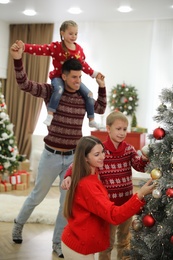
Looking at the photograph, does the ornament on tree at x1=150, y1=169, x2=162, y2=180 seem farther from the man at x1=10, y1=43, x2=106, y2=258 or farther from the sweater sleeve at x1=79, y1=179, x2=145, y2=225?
the man at x1=10, y1=43, x2=106, y2=258

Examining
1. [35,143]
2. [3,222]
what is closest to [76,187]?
[3,222]

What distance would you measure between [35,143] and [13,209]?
2.61 metres

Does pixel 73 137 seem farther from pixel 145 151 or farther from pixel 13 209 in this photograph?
pixel 13 209

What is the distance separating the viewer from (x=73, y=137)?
316 cm

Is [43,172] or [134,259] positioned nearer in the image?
[134,259]

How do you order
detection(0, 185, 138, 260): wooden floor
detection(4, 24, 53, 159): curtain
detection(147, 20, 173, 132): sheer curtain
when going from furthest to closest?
detection(4, 24, 53, 159): curtain < detection(147, 20, 173, 132): sheer curtain < detection(0, 185, 138, 260): wooden floor

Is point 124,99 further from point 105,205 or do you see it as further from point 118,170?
point 105,205

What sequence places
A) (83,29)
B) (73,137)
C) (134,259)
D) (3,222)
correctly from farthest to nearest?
(83,29) < (3,222) < (73,137) < (134,259)

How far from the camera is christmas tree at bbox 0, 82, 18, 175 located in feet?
19.1

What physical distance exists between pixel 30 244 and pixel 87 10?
4364 millimetres

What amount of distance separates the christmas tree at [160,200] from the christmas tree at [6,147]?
388cm

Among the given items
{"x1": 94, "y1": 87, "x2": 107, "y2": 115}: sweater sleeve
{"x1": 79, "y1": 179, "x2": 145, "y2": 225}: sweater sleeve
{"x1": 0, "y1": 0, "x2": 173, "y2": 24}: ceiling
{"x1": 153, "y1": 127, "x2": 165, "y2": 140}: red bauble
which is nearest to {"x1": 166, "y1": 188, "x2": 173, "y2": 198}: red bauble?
{"x1": 79, "y1": 179, "x2": 145, "y2": 225}: sweater sleeve

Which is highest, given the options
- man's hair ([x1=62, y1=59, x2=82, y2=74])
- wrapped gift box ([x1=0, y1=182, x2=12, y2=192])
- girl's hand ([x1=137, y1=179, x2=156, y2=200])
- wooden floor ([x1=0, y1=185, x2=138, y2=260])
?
man's hair ([x1=62, y1=59, x2=82, y2=74])

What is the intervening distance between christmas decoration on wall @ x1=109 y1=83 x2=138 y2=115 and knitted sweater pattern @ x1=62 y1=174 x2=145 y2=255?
5115 mm
